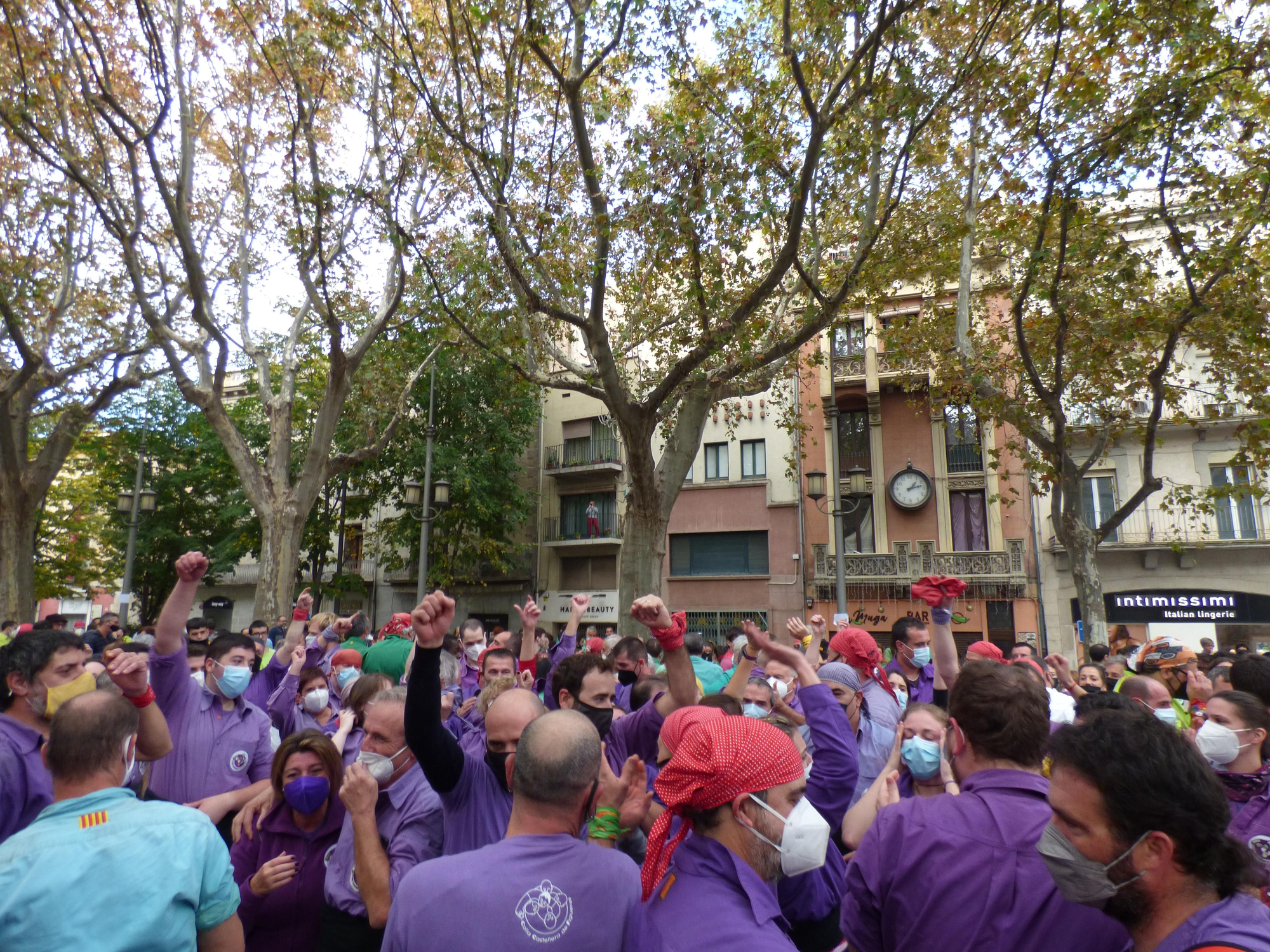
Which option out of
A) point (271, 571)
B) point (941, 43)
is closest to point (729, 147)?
point (941, 43)

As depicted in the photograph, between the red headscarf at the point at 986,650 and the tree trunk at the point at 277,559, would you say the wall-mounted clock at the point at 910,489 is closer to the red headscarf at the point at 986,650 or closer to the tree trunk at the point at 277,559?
the tree trunk at the point at 277,559

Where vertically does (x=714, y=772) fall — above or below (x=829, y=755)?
above

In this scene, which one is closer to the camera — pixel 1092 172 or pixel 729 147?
pixel 729 147

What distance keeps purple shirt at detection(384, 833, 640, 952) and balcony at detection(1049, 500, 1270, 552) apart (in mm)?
21535

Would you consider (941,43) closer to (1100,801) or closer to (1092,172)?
(1092,172)

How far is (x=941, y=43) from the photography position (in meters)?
10.6

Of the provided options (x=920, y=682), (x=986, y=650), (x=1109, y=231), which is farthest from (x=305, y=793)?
(x=1109, y=231)

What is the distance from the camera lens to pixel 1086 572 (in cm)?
1314

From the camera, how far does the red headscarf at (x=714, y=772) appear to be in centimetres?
211

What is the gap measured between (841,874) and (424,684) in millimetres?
1617

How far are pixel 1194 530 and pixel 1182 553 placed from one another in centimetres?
110

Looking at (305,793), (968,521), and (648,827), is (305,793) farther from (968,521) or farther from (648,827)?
(968,521)

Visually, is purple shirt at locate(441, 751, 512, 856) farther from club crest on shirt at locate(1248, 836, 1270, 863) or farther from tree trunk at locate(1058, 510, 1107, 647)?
tree trunk at locate(1058, 510, 1107, 647)

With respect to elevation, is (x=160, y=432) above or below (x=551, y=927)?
above
